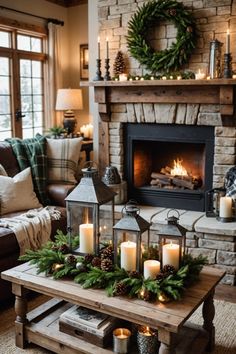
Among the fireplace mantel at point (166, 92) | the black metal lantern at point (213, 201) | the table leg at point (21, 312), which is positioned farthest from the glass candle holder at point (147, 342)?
the fireplace mantel at point (166, 92)

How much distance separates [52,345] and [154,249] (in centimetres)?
75

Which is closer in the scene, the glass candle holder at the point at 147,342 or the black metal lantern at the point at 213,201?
the glass candle holder at the point at 147,342

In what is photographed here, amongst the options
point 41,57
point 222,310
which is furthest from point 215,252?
point 41,57

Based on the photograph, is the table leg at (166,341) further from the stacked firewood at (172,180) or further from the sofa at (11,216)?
the stacked firewood at (172,180)

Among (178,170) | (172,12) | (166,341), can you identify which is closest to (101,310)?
(166,341)

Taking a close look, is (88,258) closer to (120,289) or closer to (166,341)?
(120,289)

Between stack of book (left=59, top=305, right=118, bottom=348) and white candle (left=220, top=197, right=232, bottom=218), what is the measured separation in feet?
5.39

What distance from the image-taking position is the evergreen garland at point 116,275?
2059mm

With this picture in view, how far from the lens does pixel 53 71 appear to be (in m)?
5.84

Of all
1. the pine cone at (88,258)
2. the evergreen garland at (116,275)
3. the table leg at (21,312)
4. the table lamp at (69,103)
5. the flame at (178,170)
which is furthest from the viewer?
the table lamp at (69,103)

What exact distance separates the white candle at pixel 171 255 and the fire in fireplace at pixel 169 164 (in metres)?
1.87

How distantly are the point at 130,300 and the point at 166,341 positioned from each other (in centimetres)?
26

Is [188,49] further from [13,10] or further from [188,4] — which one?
→ [13,10]

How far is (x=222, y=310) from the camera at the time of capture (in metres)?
2.95
